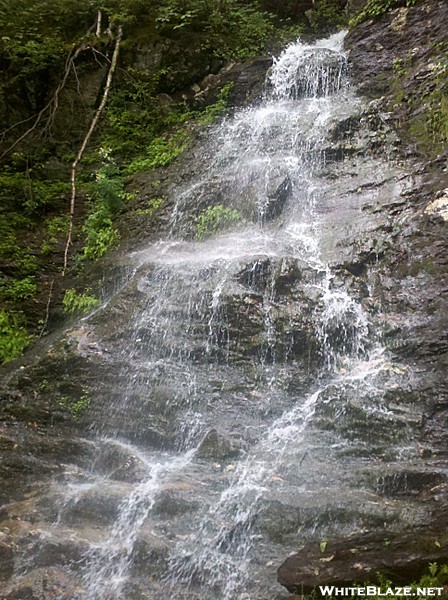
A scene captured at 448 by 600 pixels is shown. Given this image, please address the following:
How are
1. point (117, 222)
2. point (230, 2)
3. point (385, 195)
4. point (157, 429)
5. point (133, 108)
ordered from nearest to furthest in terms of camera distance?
point (157, 429) < point (385, 195) < point (117, 222) < point (133, 108) < point (230, 2)

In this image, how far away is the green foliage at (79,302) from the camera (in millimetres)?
7711

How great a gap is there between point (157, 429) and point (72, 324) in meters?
2.33

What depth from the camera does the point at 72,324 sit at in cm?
750

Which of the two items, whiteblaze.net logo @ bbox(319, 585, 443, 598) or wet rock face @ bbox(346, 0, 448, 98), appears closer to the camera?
whiteblaze.net logo @ bbox(319, 585, 443, 598)

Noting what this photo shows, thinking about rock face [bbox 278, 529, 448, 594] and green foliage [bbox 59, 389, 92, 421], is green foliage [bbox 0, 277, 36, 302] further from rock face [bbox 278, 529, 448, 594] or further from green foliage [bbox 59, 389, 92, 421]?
rock face [bbox 278, 529, 448, 594]

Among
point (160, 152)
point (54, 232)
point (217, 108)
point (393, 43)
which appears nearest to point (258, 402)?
point (54, 232)

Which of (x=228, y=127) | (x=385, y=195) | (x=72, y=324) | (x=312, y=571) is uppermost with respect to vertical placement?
(x=228, y=127)

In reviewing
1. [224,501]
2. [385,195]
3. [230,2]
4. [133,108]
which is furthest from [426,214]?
[230,2]

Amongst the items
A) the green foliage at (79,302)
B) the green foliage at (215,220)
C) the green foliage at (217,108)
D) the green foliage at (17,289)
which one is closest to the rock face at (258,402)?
the green foliage at (215,220)

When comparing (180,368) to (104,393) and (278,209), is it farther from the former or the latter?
(278,209)

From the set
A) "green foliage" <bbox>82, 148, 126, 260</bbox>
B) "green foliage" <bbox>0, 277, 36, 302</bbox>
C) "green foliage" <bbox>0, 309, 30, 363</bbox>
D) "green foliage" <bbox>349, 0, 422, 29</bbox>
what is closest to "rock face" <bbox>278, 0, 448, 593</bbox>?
"green foliage" <bbox>349, 0, 422, 29</bbox>

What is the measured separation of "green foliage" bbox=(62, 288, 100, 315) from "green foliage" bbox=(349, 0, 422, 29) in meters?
8.40

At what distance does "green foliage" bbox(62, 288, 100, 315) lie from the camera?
7.71 metres

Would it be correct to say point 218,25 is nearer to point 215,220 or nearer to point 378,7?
point 378,7
